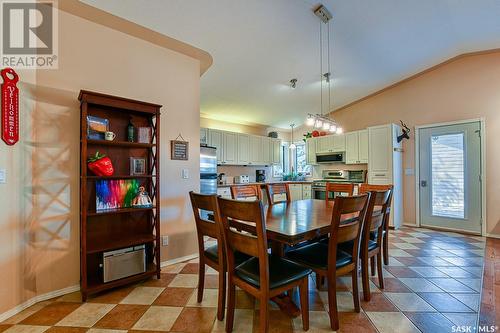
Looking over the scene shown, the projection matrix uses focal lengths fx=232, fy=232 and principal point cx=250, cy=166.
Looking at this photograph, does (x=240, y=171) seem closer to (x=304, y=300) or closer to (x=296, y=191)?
(x=296, y=191)

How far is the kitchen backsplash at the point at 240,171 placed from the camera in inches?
214

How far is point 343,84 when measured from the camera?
4.55 m

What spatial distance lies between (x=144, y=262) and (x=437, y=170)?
5.12m

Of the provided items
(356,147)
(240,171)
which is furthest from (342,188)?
(240,171)

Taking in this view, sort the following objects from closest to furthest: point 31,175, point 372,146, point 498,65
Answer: point 31,175 < point 498,65 < point 372,146

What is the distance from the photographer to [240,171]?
18.9 feet

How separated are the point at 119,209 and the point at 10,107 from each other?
1157mm

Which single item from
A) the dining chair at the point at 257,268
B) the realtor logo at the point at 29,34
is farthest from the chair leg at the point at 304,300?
the realtor logo at the point at 29,34

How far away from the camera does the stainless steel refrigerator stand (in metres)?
3.86

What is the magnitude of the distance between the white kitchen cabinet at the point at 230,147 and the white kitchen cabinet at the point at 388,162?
286 centimetres

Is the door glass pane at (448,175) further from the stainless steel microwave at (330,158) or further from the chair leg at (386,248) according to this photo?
the chair leg at (386,248)

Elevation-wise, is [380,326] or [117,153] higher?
[117,153]

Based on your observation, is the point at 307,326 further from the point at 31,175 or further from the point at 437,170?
the point at 437,170

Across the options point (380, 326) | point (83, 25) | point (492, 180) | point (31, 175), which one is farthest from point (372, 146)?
point (31, 175)
